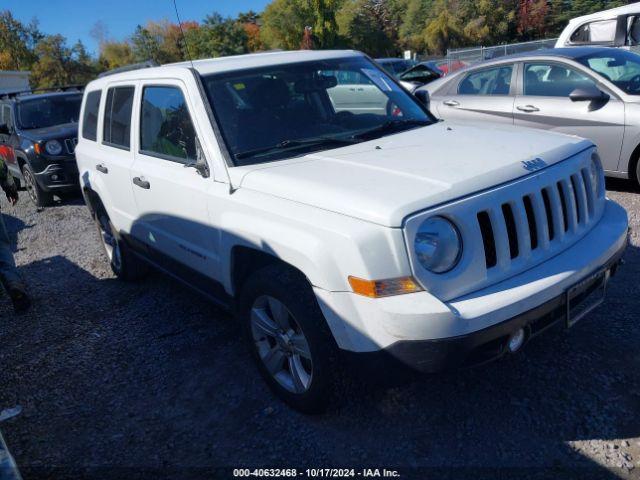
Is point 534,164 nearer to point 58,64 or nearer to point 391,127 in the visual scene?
point 391,127

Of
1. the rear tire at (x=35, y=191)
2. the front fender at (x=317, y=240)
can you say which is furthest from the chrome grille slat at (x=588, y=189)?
the rear tire at (x=35, y=191)

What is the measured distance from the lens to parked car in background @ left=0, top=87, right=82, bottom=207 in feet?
28.6

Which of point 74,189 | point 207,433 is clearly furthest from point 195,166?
point 74,189

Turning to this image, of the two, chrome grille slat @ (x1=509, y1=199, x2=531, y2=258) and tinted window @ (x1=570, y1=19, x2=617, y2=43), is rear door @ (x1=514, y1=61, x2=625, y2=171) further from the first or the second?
chrome grille slat @ (x1=509, y1=199, x2=531, y2=258)

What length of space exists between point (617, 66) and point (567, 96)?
0.69 m

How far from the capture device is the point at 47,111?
9773 mm

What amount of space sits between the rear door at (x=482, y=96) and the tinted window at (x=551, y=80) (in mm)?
197

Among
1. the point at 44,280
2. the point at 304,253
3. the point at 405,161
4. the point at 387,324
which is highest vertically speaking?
the point at 405,161

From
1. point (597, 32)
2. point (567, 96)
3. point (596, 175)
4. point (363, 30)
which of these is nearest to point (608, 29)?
point (597, 32)

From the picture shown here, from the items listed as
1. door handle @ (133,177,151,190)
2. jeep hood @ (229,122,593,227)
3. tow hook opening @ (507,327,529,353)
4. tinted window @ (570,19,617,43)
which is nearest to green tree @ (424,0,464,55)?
tinted window @ (570,19,617,43)

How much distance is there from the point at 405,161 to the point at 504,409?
1.41 meters

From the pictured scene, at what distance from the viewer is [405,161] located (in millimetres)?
2887

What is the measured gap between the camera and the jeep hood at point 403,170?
7.95 feet

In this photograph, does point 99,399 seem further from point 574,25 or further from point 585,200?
point 574,25
